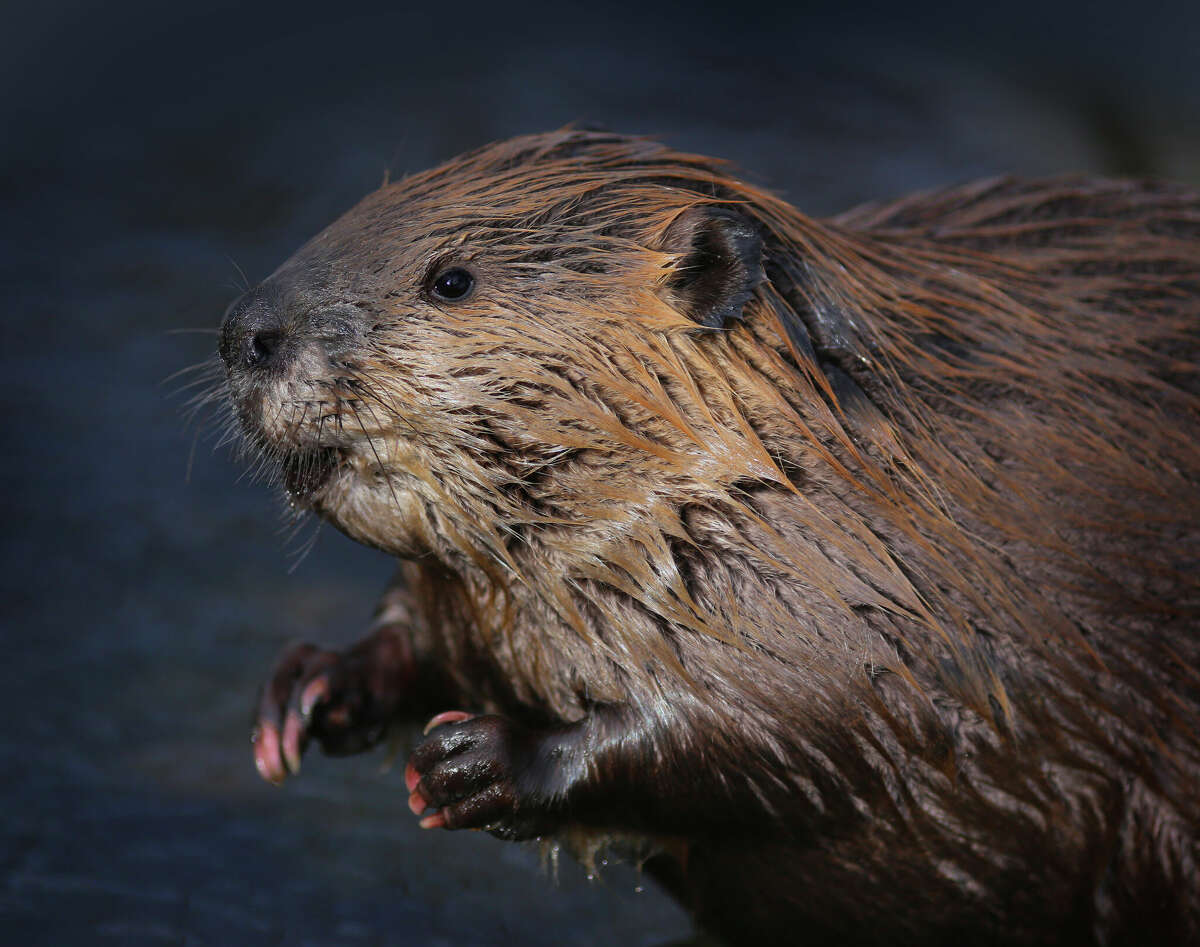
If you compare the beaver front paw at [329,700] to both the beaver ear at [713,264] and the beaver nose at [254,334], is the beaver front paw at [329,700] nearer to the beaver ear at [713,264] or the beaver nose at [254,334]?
the beaver nose at [254,334]

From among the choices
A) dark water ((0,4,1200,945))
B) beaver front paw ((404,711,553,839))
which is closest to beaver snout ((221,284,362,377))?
beaver front paw ((404,711,553,839))

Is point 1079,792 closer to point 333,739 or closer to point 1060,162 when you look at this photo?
point 333,739

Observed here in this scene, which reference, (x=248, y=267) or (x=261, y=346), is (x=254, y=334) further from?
(x=248, y=267)

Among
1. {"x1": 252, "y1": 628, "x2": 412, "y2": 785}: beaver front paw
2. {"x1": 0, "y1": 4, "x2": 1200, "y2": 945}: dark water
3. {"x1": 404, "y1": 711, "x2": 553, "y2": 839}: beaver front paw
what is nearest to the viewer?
{"x1": 404, "y1": 711, "x2": 553, "y2": 839}: beaver front paw

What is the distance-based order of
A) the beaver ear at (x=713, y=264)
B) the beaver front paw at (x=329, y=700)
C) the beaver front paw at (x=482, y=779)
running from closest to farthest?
1. the beaver ear at (x=713, y=264)
2. the beaver front paw at (x=482, y=779)
3. the beaver front paw at (x=329, y=700)

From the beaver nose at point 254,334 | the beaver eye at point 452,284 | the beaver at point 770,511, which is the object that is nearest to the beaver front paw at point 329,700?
the beaver at point 770,511

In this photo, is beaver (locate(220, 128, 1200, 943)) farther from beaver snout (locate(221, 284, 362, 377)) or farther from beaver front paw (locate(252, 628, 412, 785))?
beaver front paw (locate(252, 628, 412, 785))
